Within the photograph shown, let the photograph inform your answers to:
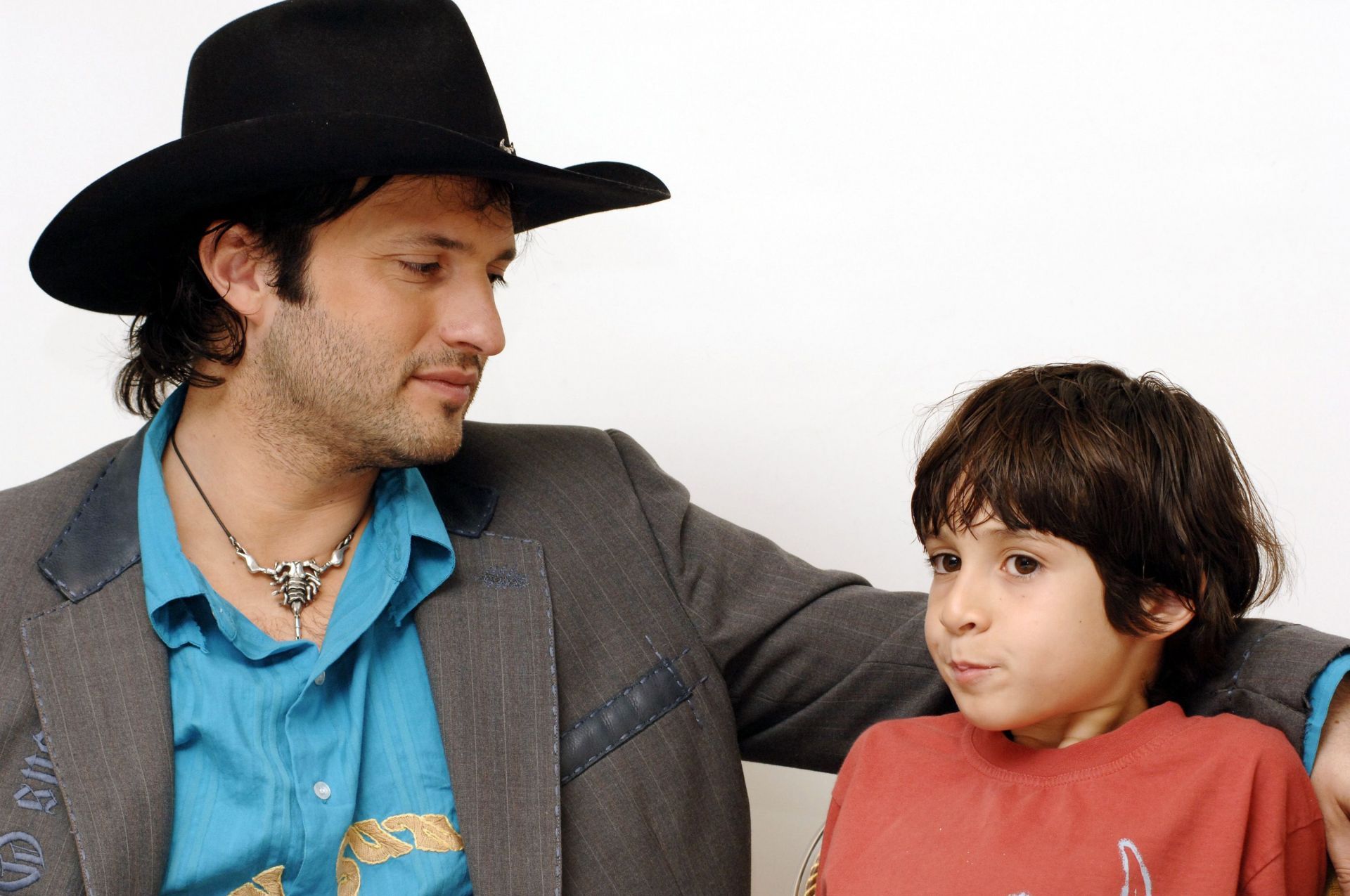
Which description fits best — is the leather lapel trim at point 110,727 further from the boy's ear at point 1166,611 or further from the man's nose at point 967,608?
the boy's ear at point 1166,611

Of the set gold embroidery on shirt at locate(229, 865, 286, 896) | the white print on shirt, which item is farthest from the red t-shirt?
gold embroidery on shirt at locate(229, 865, 286, 896)

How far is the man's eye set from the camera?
70.1 inches

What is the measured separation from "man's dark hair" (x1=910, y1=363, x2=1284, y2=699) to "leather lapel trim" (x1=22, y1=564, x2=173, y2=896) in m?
0.94

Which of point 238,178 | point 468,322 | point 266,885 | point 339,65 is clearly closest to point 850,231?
point 468,322

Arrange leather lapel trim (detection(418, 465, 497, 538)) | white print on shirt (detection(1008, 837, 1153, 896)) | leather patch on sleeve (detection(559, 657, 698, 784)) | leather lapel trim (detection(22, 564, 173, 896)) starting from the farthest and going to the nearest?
leather lapel trim (detection(418, 465, 497, 538)) < leather patch on sleeve (detection(559, 657, 698, 784)) < leather lapel trim (detection(22, 564, 173, 896)) < white print on shirt (detection(1008, 837, 1153, 896))

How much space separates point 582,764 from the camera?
1759mm

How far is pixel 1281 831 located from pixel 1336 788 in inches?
3.9

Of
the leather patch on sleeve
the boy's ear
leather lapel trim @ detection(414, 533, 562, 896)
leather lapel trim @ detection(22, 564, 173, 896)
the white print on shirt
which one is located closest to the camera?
the white print on shirt

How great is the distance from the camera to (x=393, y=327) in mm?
1771

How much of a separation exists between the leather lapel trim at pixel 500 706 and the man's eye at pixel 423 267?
0.37 meters

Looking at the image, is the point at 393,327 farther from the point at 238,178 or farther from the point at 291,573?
the point at 291,573

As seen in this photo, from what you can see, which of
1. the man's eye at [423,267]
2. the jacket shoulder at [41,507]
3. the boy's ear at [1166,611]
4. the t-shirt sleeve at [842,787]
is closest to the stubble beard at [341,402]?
the man's eye at [423,267]

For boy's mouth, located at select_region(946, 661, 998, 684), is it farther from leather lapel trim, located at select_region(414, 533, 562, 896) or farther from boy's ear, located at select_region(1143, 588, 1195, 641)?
leather lapel trim, located at select_region(414, 533, 562, 896)

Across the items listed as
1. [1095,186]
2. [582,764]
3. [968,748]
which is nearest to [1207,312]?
[1095,186]
